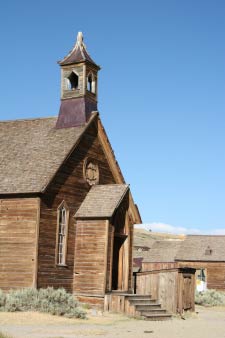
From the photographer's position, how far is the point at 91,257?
27.1m

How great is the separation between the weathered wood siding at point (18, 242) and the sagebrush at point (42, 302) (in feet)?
5.08

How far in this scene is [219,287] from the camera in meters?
54.4

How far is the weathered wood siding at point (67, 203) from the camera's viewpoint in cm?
2595

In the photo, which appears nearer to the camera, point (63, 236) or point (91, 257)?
point (91, 257)

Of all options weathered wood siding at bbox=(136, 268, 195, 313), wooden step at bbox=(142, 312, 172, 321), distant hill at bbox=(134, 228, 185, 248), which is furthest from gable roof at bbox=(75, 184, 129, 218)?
distant hill at bbox=(134, 228, 185, 248)

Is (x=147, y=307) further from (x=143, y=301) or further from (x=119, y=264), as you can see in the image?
(x=119, y=264)

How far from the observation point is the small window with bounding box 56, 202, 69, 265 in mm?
27094

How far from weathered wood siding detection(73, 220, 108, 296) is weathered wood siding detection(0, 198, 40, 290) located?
8.96 feet

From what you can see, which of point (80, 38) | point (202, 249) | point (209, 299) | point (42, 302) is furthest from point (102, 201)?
point (202, 249)

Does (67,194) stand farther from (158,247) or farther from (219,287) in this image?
(158,247)

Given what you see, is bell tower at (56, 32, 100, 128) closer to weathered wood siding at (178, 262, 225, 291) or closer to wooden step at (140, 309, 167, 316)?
wooden step at (140, 309, 167, 316)

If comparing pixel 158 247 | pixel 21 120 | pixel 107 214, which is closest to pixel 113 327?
pixel 107 214

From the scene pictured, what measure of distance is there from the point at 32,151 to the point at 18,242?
462cm

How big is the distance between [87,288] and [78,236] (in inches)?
93.8
